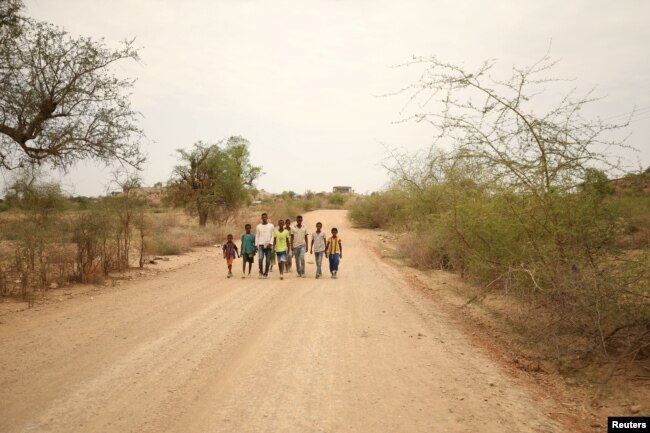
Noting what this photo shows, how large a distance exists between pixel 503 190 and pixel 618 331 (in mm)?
2718

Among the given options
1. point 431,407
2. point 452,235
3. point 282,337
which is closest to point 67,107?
point 282,337

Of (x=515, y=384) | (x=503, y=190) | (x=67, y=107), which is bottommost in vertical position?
(x=515, y=384)

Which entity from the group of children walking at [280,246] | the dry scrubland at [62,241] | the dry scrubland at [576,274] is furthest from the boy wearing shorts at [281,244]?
the dry scrubland at [576,274]

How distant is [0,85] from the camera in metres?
10.9

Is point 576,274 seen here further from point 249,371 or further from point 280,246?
point 280,246

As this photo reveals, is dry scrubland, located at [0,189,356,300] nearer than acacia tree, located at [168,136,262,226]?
Yes

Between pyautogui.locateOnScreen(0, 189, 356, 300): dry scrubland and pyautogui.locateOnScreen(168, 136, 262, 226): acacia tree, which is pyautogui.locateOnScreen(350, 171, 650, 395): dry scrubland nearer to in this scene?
pyautogui.locateOnScreen(0, 189, 356, 300): dry scrubland

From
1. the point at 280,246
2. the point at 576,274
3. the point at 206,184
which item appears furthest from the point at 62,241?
the point at 206,184

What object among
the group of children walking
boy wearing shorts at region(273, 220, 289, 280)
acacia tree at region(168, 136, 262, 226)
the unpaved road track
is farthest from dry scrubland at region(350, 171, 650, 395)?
acacia tree at region(168, 136, 262, 226)

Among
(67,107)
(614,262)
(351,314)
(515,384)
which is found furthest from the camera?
(67,107)

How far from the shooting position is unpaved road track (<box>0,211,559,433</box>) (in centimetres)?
460

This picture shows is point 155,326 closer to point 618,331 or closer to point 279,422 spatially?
point 279,422

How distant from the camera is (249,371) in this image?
19.4 ft

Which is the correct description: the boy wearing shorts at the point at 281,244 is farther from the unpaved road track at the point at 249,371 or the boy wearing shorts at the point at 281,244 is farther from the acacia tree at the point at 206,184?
the acacia tree at the point at 206,184
